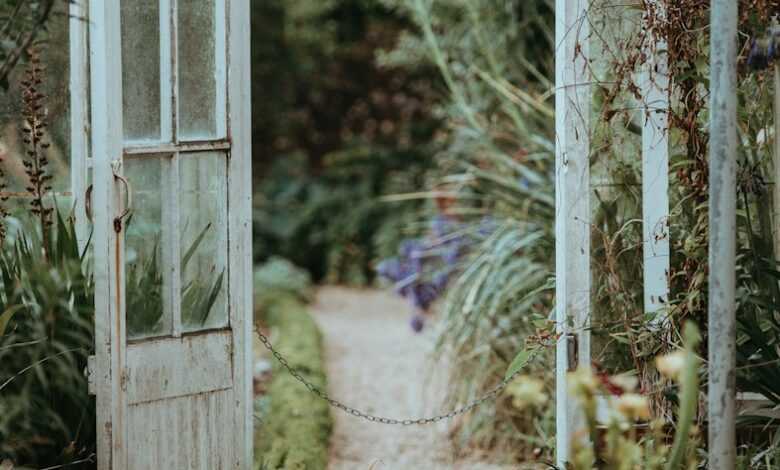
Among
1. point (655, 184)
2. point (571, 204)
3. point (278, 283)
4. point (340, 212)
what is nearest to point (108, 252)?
point (571, 204)

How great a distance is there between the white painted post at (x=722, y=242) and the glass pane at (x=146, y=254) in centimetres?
155

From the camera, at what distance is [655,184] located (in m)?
3.44

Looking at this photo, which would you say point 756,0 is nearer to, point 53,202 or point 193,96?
point 193,96

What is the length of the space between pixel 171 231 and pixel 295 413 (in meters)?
1.79

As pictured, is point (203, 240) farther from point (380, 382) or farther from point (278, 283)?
point (278, 283)

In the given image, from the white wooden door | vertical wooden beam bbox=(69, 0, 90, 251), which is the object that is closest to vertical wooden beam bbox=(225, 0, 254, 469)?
the white wooden door

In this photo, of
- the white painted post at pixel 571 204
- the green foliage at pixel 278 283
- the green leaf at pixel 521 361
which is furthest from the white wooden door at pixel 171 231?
the green foliage at pixel 278 283

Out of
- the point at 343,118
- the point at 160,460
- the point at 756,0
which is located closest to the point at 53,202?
the point at 160,460

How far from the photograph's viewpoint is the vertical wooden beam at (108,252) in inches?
127

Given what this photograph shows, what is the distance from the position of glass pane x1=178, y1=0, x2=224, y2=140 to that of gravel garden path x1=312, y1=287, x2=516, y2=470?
1.14m

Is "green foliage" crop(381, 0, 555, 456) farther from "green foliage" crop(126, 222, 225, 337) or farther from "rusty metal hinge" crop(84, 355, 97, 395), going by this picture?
"rusty metal hinge" crop(84, 355, 97, 395)

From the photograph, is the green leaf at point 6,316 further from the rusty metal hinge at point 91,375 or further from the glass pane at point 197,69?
the glass pane at point 197,69

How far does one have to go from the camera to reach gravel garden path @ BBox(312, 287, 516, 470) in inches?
196

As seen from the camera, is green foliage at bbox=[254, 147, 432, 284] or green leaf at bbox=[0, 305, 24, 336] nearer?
green leaf at bbox=[0, 305, 24, 336]
